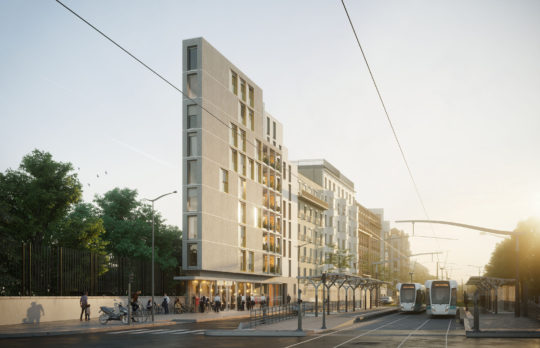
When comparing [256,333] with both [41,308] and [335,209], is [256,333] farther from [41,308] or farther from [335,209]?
[335,209]

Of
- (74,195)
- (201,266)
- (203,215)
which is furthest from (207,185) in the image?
(74,195)

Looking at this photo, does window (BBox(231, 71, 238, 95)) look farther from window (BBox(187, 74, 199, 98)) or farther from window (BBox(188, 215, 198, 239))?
window (BBox(188, 215, 198, 239))

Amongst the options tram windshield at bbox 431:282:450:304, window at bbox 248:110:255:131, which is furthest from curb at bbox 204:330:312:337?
window at bbox 248:110:255:131

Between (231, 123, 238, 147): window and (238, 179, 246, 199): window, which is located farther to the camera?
(238, 179, 246, 199): window

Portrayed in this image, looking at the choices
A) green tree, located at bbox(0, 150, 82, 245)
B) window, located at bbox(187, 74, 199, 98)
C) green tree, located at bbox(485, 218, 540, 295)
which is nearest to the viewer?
green tree, located at bbox(0, 150, 82, 245)

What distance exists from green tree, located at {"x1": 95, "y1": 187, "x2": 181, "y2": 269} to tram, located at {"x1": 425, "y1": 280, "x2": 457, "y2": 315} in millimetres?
29631

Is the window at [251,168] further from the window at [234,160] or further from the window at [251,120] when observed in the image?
the window at [234,160]

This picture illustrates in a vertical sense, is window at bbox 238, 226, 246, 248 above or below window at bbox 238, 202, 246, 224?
below

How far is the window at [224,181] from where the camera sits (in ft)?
209

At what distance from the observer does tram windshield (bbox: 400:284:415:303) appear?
64.6m

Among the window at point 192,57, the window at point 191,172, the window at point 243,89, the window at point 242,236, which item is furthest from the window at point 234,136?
the window at point 242,236

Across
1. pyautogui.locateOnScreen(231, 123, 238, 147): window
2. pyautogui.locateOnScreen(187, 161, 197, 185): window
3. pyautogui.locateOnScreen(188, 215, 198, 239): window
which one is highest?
pyautogui.locateOnScreen(231, 123, 238, 147): window

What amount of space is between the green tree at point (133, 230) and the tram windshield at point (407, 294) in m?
25.2

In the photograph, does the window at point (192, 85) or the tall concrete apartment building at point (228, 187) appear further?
the window at point (192, 85)
